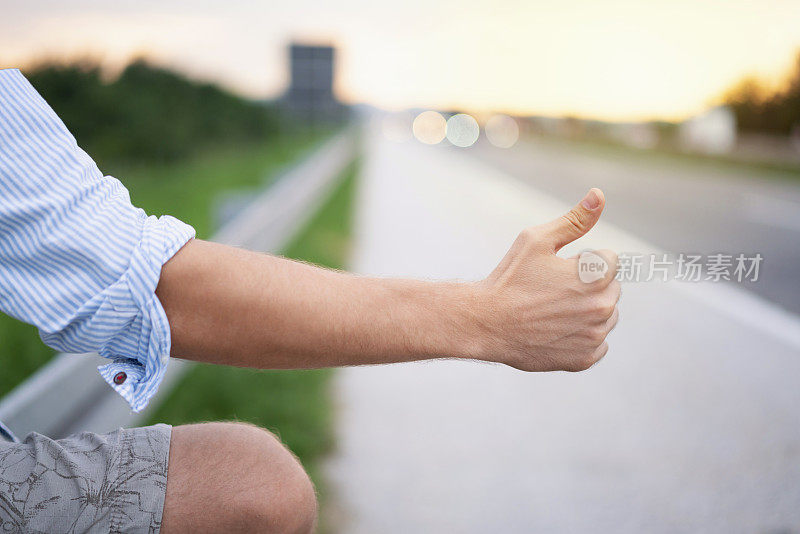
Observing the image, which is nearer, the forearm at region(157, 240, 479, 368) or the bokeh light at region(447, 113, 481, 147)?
the forearm at region(157, 240, 479, 368)

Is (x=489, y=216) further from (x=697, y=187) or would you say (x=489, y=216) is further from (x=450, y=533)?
(x=450, y=533)

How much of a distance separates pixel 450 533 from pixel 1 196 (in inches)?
90.1

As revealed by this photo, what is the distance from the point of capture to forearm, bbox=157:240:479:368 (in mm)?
1431

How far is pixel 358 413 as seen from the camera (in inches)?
175

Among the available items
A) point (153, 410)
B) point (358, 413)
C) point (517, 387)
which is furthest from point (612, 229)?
point (153, 410)

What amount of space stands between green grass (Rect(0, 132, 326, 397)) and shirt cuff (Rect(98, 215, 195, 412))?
3137 mm

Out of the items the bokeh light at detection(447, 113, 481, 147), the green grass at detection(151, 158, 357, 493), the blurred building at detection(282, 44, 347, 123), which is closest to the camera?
the green grass at detection(151, 158, 357, 493)

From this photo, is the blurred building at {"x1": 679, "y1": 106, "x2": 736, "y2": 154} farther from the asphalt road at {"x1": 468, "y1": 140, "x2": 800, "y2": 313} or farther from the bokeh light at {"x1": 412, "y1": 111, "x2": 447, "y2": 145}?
the bokeh light at {"x1": 412, "y1": 111, "x2": 447, "y2": 145}

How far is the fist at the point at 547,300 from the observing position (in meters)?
1.60

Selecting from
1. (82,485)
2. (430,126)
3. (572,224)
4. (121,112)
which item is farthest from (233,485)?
(430,126)

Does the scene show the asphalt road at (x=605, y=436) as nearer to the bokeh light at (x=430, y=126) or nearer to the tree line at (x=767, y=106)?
the tree line at (x=767, y=106)

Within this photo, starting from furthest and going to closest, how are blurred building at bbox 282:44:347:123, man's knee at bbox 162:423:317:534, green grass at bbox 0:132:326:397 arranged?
blurred building at bbox 282:44:347:123
green grass at bbox 0:132:326:397
man's knee at bbox 162:423:317:534

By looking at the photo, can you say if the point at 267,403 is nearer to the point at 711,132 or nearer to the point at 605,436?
the point at 605,436

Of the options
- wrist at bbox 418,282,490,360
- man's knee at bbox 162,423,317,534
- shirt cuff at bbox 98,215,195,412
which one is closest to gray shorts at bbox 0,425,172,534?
man's knee at bbox 162,423,317,534
